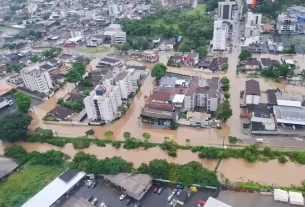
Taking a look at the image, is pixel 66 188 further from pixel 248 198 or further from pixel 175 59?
pixel 175 59

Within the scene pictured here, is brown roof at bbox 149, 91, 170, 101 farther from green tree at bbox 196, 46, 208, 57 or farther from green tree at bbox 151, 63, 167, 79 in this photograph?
green tree at bbox 196, 46, 208, 57

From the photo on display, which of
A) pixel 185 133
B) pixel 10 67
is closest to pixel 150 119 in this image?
pixel 185 133

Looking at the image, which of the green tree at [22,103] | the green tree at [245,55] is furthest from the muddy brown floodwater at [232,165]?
the green tree at [245,55]

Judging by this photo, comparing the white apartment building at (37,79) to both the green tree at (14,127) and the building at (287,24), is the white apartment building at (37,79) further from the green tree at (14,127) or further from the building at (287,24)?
the building at (287,24)

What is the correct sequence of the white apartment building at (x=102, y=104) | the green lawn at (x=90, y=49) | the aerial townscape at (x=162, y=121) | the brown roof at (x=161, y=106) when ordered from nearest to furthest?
the aerial townscape at (x=162, y=121) → the white apartment building at (x=102, y=104) → the brown roof at (x=161, y=106) → the green lawn at (x=90, y=49)

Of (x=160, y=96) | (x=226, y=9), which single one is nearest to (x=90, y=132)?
(x=160, y=96)

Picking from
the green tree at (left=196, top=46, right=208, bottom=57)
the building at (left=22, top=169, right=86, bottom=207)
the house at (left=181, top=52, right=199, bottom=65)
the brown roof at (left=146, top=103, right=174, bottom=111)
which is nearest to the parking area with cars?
the building at (left=22, top=169, right=86, bottom=207)
